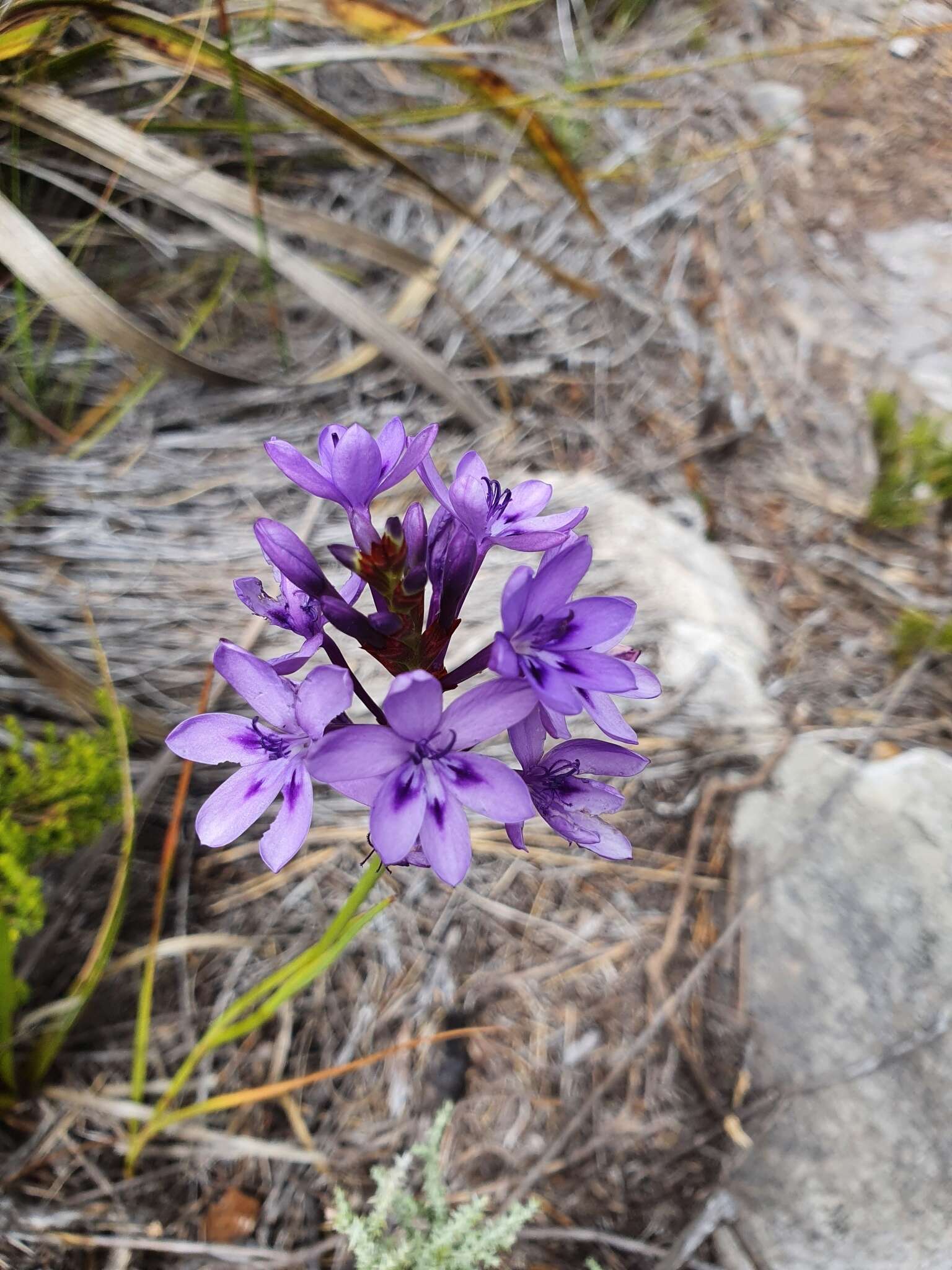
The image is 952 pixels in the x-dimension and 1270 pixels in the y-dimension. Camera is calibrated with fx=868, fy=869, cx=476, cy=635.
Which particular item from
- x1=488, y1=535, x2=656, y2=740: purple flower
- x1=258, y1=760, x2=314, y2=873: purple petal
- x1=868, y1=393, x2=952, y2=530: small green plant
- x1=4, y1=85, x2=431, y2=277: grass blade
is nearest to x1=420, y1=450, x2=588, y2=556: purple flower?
x1=488, y1=535, x2=656, y2=740: purple flower

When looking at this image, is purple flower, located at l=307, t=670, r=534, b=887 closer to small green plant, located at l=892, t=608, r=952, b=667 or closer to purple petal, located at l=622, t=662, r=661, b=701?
purple petal, located at l=622, t=662, r=661, b=701

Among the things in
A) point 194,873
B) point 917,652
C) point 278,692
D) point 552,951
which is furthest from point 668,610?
point 278,692

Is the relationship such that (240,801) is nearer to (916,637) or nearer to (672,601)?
(672,601)

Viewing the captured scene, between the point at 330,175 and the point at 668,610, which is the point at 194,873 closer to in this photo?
the point at 668,610

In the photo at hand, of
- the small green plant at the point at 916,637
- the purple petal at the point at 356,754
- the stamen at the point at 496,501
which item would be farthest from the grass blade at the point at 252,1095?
the small green plant at the point at 916,637

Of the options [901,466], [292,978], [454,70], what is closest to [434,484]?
[292,978]

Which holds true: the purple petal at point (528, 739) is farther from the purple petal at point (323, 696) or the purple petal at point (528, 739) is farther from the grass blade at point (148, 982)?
the grass blade at point (148, 982)
